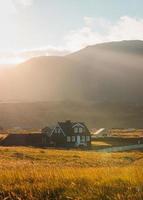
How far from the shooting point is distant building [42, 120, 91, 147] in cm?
11219

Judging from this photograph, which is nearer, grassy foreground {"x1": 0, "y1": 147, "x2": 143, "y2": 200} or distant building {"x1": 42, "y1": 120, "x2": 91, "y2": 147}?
grassy foreground {"x1": 0, "y1": 147, "x2": 143, "y2": 200}

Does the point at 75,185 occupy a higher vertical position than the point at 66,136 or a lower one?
lower

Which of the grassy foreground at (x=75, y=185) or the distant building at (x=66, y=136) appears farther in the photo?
the distant building at (x=66, y=136)

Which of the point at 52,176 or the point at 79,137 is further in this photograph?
the point at 79,137

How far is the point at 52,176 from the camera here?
37.7ft

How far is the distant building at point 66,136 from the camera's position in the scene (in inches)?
4417

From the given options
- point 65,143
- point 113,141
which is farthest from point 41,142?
point 113,141

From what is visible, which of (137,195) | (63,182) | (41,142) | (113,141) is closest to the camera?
(137,195)

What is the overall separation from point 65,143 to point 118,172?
103083 mm

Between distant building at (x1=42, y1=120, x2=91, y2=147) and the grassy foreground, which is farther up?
distant building at (x1=42, y1=120, x2=91, y2=147)

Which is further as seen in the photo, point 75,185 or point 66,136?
point 66,136

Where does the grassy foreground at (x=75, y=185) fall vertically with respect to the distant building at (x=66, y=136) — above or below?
below

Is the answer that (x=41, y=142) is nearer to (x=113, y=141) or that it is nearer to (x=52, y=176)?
(x=113, y=141)

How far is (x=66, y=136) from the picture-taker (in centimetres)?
11350
